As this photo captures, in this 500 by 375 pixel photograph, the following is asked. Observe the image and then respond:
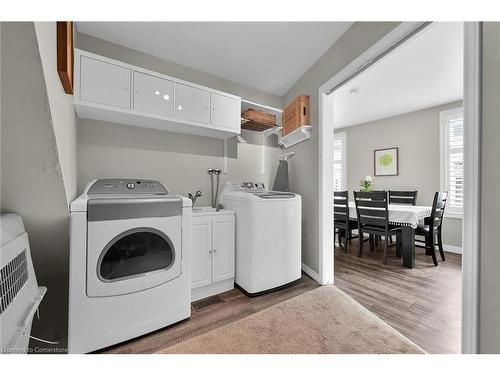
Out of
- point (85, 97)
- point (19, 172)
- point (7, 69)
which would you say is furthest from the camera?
point (85, 97)

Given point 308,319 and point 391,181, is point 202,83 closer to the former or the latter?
point 308,319

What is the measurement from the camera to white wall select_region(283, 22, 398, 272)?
172 cm

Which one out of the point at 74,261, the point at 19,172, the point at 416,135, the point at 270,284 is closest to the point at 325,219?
the point at 270,284

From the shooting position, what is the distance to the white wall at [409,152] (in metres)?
3.57

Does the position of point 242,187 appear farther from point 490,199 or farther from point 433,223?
point 433,223

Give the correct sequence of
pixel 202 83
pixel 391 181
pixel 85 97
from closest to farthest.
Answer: pixel 85 97 → pixel 202 83 → pixel 391 181

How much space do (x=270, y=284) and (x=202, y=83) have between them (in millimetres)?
2350

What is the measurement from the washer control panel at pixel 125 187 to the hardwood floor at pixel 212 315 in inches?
41.1

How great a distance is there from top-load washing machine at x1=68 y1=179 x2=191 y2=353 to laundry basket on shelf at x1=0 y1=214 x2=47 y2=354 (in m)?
0.22

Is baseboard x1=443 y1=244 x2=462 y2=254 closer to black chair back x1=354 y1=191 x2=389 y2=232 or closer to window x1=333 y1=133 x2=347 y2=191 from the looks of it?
black chair back x1=354 y1=191 x2=389 y2=232

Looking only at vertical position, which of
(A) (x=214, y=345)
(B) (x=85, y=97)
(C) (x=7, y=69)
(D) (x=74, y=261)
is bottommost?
(A) (x=214, y=345)

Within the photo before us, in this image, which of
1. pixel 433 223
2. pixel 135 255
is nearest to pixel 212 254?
pixel 135 255

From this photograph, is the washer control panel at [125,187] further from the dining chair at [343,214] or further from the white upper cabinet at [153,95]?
the dining chair at [343,214]

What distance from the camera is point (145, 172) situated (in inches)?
84.0
